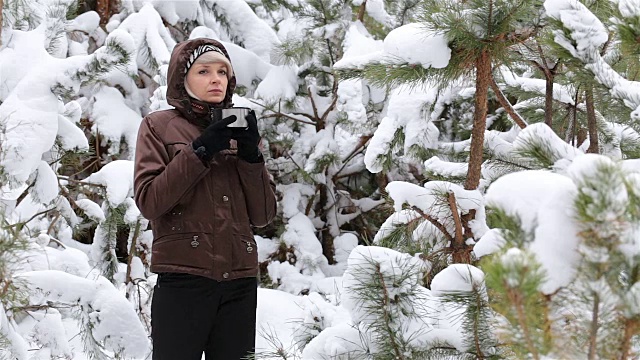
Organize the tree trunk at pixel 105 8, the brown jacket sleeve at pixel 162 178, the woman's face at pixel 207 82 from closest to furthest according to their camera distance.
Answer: the brown jacket sleeve at pixel 162 178
the woman's face at pixel 207 82
the tree trunk at pixel 105 8

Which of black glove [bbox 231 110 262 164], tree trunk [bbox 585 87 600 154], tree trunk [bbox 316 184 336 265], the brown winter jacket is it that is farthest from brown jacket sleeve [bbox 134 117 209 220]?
tree trunk [bbox 316 184 336 265]

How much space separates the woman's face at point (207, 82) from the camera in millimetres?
2527

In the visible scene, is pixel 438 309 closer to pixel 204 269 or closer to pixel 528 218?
pixel 204 269

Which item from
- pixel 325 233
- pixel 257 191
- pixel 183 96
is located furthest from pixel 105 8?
pixel 257 191

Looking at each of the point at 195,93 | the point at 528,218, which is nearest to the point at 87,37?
the point at 195,93

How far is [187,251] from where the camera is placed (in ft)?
7.64

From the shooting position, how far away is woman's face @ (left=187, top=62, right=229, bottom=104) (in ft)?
8.29

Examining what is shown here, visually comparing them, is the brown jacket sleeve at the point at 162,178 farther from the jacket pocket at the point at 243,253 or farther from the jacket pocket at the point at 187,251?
the jacket pocket at the point at 243,253

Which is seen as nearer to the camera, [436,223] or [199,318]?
[199,318]

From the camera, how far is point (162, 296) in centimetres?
237

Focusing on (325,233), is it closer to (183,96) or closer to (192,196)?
(183,96)

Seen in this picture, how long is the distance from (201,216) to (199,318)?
31cm

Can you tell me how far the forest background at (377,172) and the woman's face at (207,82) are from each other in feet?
1.48

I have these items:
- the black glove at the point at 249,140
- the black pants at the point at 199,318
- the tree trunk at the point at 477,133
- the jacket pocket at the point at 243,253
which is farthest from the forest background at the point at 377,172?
the black glove at the point at 249,140
